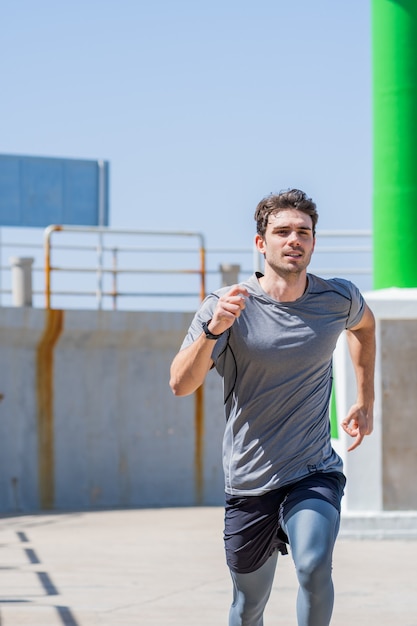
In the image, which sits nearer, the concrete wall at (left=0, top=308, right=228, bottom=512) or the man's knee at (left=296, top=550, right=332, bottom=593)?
the man's knee at (left=296, top=550, right=332, bottom=593)

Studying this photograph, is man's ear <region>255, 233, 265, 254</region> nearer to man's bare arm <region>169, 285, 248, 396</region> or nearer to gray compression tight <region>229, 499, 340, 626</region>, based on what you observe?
man's bare arm <region>169, 285, 248, 396</region>

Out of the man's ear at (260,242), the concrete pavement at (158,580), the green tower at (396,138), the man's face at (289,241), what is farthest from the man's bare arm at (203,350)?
the green tower at (396,138)

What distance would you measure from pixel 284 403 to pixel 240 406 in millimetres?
167

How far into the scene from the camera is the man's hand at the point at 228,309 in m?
4.25

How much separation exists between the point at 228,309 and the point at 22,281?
14.3m

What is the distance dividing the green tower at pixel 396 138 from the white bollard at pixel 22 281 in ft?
25.5

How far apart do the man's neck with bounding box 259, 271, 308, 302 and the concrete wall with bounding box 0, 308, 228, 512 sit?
1335 centimetres

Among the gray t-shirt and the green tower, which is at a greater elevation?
the green tower

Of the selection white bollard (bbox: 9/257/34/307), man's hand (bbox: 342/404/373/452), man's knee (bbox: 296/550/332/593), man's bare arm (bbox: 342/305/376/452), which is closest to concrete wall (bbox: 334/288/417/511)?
man's bare arm (bbox: 342/305/376/452)

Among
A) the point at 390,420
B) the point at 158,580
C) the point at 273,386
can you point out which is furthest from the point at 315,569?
the point at 390,420

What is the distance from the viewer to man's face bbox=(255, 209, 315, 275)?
4.61 metres

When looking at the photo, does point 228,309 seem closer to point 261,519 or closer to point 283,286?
point 283,286

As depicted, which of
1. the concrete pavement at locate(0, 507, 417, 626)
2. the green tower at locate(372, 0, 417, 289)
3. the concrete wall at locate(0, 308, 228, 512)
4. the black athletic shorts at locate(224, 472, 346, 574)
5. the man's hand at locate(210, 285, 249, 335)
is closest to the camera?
the man's hand at locate(210, 285, 249, 335)

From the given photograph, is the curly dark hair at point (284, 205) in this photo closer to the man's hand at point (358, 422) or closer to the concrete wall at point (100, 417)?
the man's hand at point (358, 422)
